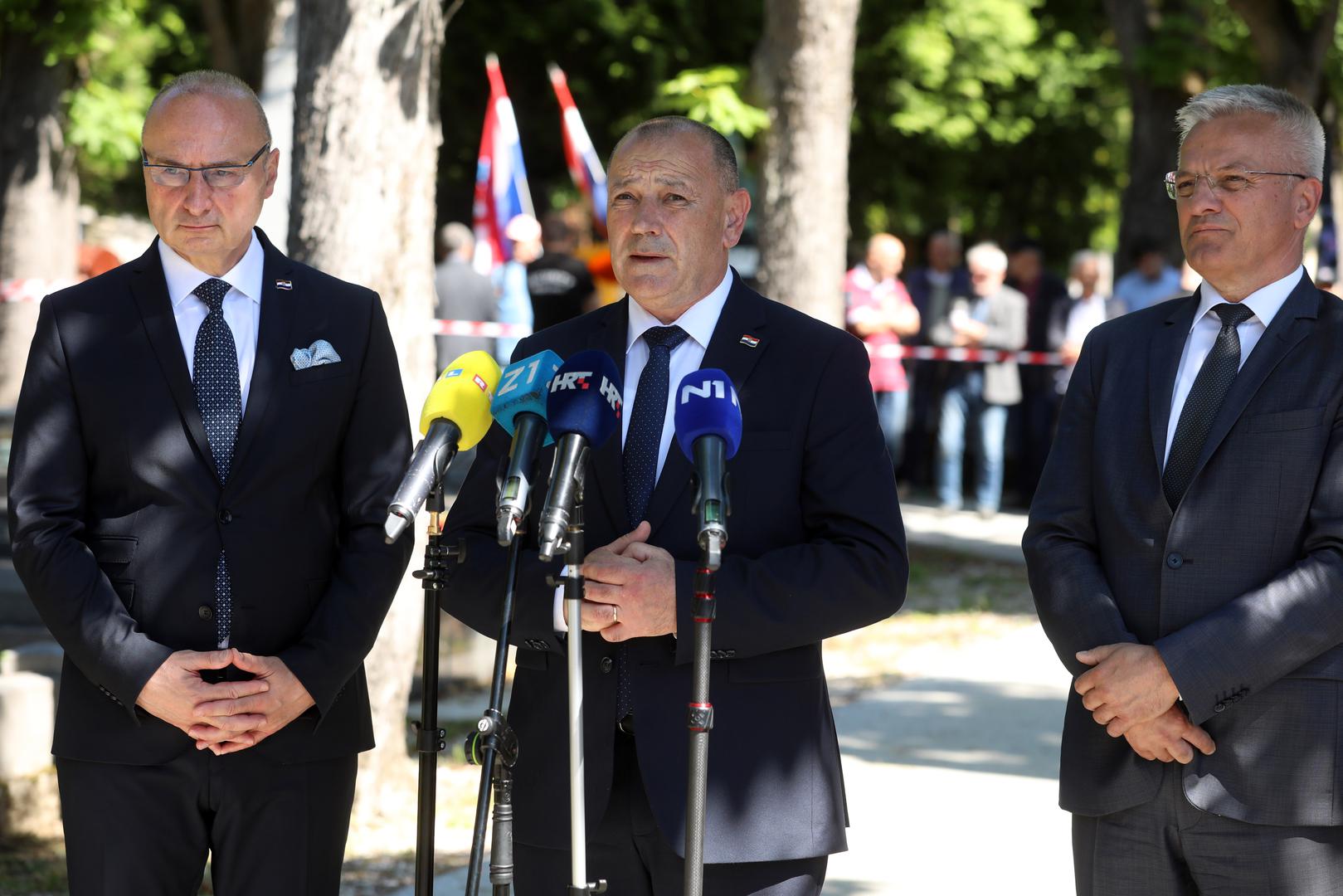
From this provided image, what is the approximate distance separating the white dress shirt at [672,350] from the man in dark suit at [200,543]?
626 millimetres

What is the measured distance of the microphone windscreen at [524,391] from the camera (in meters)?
3.13

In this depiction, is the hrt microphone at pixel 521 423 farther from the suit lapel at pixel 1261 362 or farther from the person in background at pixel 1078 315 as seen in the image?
the person in background at pixel 1078 315

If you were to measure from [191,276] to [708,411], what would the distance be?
1.46 m

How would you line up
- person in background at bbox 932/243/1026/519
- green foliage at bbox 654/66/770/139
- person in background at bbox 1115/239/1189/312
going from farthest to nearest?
person in background at bbox 1115/239/1189/312
person in background at bbox 932/243/1026/519
green foliage at bbox 654/66/770/139

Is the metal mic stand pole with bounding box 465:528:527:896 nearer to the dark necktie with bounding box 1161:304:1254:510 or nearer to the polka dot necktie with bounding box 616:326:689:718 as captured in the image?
the polka dot necktie with bounding box 616:326:689:718

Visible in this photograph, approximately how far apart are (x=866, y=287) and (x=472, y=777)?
8.64 meters

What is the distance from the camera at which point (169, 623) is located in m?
3.67

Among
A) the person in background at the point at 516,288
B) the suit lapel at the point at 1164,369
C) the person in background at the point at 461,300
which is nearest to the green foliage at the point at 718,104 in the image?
the person in background at the point at 516,288

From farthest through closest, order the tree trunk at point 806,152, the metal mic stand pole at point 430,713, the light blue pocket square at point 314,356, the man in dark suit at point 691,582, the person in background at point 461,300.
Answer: the person in background at point 461,300 < the tree trunk at point 806,152 < the light blue pocket square at point 314,356 < the man in dark suit at point 691,582 < the metal mic stand pole at point 430,713

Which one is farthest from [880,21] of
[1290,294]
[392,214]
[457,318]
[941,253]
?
[1290,294]

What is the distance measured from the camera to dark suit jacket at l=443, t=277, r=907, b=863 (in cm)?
345

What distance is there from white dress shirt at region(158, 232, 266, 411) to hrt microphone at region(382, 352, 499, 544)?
2.21 feet

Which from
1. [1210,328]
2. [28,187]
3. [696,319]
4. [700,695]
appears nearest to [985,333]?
[28,187]

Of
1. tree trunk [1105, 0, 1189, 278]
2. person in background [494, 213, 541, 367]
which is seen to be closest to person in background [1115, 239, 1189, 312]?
tree trunk [1105, 0, 1189, 278]
